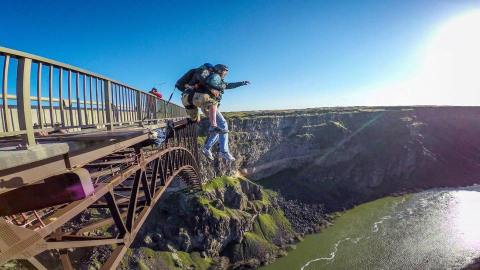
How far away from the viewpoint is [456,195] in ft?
241

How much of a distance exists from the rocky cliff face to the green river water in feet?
26.5

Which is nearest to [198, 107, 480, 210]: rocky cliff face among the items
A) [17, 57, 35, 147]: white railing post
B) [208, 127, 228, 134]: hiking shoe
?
[208, 127, 228, 134]: hiking shoe

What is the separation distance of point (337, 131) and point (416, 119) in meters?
27.6

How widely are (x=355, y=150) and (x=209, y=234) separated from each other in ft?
172

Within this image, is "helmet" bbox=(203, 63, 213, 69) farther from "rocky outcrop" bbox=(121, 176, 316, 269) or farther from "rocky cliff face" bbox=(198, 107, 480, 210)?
"rocky cliff face" bbox=(198, 107, 480, 210)

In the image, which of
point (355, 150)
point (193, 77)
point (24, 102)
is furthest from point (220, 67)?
point (355, 150)

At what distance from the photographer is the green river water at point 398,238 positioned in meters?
44.7

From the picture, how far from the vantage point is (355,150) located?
281ft

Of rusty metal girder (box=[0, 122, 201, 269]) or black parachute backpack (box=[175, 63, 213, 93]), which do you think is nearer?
rusty metal girder (box=[0, 122, 201, 269])

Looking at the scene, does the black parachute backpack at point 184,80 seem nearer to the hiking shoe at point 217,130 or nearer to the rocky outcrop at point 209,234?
the hiking shoe at point 217,130

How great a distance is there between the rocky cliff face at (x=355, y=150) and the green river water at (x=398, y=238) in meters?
8.07

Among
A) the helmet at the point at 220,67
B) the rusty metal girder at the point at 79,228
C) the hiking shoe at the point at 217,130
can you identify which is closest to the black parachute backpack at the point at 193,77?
the helmet at the point at 220,67

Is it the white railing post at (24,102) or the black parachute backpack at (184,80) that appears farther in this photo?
the black parachute backpack at (184,80)

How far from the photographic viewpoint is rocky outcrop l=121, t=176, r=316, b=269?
139ft
